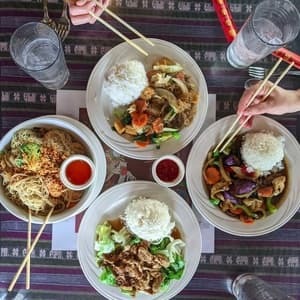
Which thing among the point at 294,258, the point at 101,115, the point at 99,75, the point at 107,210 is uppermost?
the point at 99,75

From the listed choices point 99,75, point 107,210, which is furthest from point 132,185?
point 99,75

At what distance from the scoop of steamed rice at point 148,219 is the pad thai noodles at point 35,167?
0.22m

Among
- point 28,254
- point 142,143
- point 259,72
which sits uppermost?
point 259,72

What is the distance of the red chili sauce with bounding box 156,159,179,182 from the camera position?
208 centimetres

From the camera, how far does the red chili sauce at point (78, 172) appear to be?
2016 mm

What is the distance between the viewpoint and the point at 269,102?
2051 mm

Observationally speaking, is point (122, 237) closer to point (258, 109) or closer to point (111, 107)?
point (111, 107)

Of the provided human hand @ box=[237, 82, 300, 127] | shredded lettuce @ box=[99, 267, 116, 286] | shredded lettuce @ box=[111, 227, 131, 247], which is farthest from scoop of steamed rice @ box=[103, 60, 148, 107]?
shredded lettuce @ box=[99, 267, 116, 286]

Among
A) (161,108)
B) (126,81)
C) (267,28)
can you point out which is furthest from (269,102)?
(126,81)

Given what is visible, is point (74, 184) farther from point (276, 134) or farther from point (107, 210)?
point (276, 134)

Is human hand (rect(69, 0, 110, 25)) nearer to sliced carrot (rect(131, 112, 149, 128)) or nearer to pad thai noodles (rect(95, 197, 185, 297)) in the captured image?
sliced carrot (rect(131, 112, 149, 128))

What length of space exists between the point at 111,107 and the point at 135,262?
57cm

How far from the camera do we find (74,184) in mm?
2006

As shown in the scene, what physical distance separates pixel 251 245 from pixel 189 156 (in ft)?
1.40
